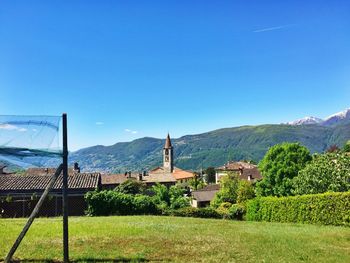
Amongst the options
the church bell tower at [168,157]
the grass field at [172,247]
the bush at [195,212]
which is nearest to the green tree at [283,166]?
the bush at [195,212]

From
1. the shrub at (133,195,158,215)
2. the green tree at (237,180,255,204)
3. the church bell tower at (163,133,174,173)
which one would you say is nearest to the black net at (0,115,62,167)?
the shrub at (133,195,158,215)

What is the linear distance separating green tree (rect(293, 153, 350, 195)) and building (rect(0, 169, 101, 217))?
2243 cm

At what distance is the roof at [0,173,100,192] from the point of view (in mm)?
41594

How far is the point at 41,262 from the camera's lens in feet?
32.5

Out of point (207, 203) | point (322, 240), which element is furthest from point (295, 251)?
point (207, 203)

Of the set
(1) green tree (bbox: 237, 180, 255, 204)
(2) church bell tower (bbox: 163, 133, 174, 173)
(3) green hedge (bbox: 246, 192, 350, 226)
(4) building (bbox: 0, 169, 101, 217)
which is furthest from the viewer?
(2) church bell tower (bbox: 163, 133, 174, 173)

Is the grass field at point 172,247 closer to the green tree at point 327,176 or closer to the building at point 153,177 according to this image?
the green tree at point 327,176

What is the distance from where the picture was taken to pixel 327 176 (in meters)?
35.1

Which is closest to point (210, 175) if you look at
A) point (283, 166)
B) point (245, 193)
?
point (245, 193)

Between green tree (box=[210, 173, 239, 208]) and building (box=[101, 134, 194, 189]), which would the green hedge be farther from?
building (box=[101, 134, 194, 189])

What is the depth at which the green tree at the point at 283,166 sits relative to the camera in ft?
176

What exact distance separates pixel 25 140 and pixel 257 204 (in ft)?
99.7

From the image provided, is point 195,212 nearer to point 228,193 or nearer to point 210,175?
point 228,193

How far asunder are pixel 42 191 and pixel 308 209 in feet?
88.3
